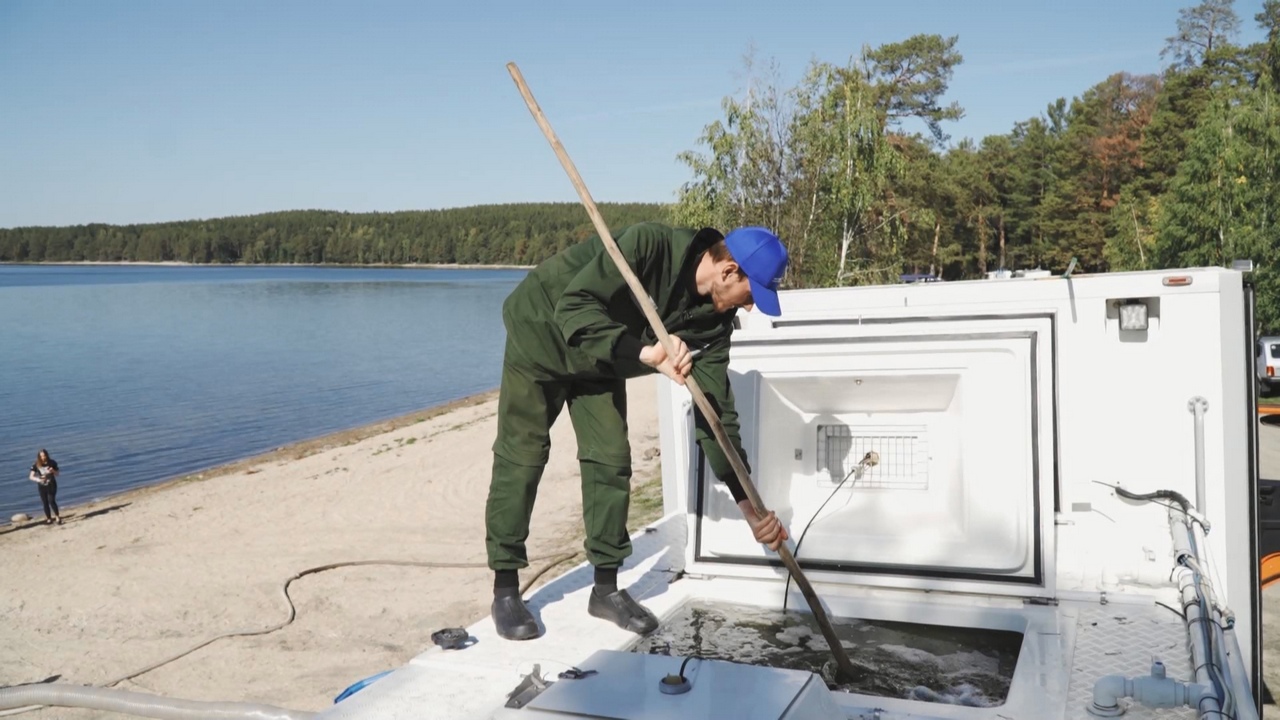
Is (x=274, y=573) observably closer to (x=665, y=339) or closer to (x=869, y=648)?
(x=869, y=648)

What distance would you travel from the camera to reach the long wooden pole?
12.4 ft

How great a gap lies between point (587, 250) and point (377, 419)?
2546cm

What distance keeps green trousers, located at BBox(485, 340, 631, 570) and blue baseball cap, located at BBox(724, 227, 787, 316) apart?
2.71ft

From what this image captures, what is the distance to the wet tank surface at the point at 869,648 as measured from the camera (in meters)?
3.78

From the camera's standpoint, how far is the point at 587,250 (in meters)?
4.17

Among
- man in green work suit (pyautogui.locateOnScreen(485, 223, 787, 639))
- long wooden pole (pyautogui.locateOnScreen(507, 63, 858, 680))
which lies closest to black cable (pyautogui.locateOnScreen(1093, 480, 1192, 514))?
long wooden pole (pyautogui.locateOnScreen(507, 63, 858, 680))

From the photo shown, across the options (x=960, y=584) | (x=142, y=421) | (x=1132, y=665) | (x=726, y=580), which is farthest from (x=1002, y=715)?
(x=142, y=421)

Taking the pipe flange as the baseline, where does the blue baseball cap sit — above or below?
above

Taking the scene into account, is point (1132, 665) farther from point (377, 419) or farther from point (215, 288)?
point (215, 288)

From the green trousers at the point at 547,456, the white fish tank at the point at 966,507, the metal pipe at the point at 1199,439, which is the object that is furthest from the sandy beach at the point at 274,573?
the green trousers at the point at 547,456

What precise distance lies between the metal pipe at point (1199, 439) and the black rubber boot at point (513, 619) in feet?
9.32

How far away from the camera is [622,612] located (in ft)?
13.9

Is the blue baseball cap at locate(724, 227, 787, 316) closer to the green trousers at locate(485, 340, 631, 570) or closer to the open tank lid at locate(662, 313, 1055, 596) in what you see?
the green trousers at locate(485, 340, 631, 570)

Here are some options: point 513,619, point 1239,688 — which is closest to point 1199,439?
point 1239,688
